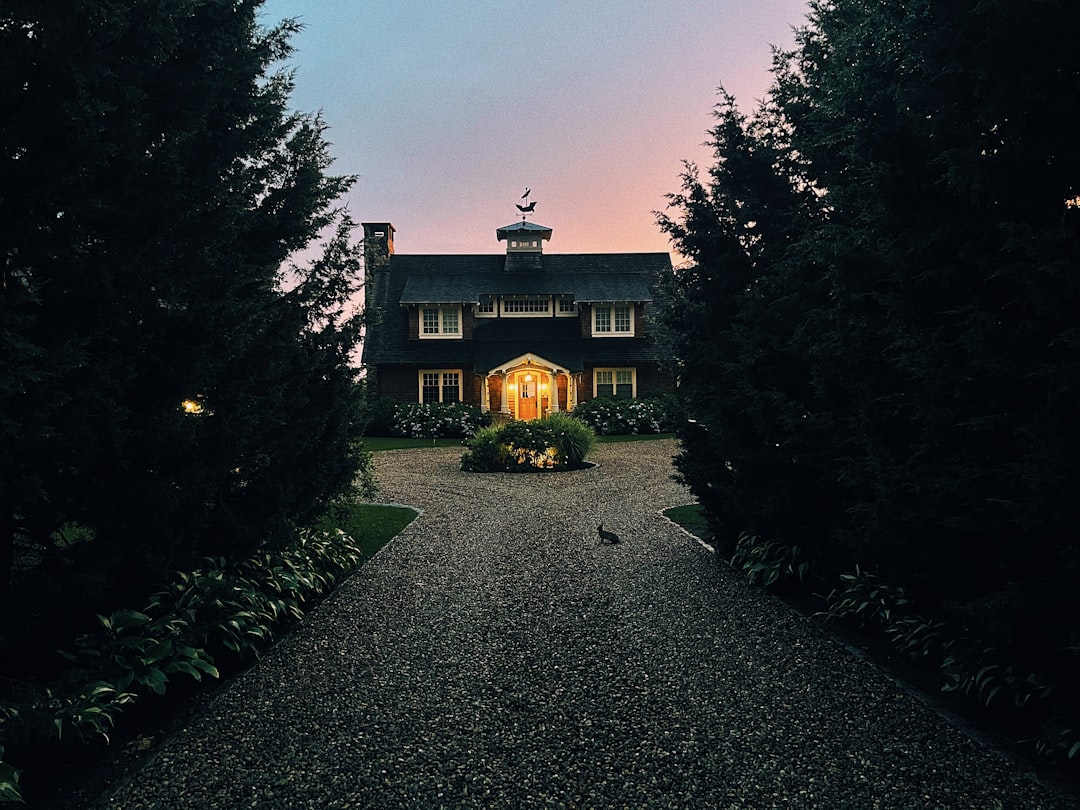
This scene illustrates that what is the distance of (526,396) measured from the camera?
1133 inches

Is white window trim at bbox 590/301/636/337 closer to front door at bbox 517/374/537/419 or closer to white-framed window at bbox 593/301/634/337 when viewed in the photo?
white-framed window at bbox 593/301/634/337

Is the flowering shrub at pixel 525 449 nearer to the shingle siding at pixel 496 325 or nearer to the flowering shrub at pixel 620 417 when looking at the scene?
the flowering shrub at pixel 620 417

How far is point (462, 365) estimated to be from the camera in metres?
29.0

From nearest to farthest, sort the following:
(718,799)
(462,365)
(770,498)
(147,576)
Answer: (718,799), (147,576), (770,498), (462,365)

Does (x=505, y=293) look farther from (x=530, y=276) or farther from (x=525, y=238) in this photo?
(x=525, y=238)

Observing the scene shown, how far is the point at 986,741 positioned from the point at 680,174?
698cm

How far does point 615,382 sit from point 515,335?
537 centimetres

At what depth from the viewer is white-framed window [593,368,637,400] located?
2953cm

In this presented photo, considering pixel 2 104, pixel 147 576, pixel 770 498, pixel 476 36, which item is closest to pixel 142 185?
pixel 2 104

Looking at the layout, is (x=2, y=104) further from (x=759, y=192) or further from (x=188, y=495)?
(x=759, y=192)

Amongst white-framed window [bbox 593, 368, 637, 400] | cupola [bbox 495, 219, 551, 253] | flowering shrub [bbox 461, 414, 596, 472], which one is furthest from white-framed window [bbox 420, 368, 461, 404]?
flowering shrub [bbox 461, 414, 596, 472]

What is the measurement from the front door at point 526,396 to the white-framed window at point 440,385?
2905 millimetres

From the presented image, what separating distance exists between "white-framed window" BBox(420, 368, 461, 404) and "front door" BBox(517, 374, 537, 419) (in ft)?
9.53

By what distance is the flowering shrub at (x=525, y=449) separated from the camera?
17.3 metres
